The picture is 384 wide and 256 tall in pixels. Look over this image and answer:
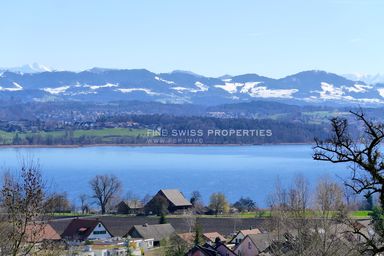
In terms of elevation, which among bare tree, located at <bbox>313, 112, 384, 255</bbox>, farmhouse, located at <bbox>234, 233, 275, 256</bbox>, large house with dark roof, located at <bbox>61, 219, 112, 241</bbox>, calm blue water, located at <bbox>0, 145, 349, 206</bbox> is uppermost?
bare tree, located at <bbox>313, 112, 384, 255</bbox>

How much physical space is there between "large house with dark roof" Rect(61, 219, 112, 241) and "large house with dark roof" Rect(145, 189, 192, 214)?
18.7ft

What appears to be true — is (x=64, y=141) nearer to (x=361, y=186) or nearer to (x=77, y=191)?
(x=77, y=191)

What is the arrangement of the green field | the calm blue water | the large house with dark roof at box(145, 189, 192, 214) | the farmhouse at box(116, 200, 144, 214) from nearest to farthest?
the large house with dark roof at box(145, 189, 192, 214) < the farmhouse at box(116, 200, 144, 214) < the calm blue water < the green field

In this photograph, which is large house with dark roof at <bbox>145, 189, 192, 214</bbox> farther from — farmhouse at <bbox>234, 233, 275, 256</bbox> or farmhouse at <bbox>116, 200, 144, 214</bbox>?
farmhouse at <bbox>234, 233, 275, 256</bbox>

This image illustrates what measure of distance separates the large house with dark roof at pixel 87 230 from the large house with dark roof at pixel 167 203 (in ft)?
18.7

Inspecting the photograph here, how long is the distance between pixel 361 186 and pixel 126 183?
152 ft

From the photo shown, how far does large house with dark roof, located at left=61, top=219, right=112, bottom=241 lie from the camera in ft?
67.1

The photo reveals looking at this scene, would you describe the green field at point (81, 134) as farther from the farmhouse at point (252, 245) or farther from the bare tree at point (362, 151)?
the bare tree at point (362, 151)

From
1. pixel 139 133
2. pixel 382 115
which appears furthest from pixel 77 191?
pixel 382 115

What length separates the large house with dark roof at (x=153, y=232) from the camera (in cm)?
1980

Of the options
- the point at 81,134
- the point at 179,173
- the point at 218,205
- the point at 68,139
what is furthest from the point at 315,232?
the point at 81,134

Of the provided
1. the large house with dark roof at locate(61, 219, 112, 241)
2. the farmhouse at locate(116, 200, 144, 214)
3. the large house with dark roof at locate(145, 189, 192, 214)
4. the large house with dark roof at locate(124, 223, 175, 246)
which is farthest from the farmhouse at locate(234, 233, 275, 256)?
the farmhouse at locate(116, 200, 144, 214)

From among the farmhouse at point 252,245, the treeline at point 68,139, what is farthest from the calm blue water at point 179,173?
the farmhouse at point 252,245

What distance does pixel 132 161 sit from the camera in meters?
74.4
